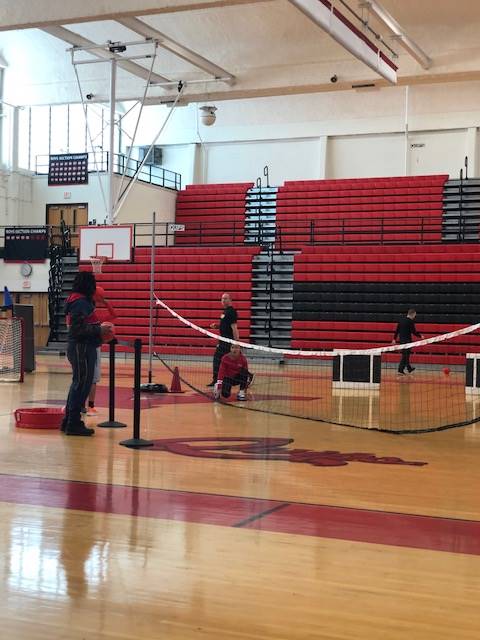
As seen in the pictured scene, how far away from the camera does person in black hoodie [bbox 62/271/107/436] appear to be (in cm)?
866

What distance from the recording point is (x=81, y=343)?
8.72 metres

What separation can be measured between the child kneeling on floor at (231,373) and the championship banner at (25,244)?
15938 mm

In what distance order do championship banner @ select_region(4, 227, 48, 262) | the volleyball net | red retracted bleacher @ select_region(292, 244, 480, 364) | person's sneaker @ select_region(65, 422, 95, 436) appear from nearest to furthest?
person's sneaker @ select_region(65, 422, 95, 436) → the volleyball net → red retracted bleacher @ select_region(292, 244, 480, 364) → championship banner @ select_region(4, 227, 48, 262)

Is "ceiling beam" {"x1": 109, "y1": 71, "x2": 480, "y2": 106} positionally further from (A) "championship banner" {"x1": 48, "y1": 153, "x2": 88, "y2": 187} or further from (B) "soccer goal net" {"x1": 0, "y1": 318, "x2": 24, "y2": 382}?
(B) "soccer goal net" {"x1": 0, "y1": 318, "x2": 24, "y2": 382}

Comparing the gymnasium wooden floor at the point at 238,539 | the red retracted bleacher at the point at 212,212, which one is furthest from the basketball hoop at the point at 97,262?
the gymnasium wooden floor at the point at 238,539

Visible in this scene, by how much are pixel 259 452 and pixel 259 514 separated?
2.57 m

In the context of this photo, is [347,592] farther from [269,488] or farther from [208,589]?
[269,488]

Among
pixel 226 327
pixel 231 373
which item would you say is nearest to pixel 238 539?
pixel 231 373

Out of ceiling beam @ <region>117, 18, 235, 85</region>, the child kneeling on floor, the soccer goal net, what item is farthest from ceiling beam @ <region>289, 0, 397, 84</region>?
the soccer goal net

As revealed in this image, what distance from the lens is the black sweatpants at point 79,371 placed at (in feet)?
28.4

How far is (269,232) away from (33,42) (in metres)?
A: 9.83

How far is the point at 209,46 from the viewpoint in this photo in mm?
24688

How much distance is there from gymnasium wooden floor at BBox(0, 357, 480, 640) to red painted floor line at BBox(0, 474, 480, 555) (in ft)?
0.05

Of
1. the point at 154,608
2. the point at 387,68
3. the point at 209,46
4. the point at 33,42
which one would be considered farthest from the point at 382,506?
the point at 33,42
